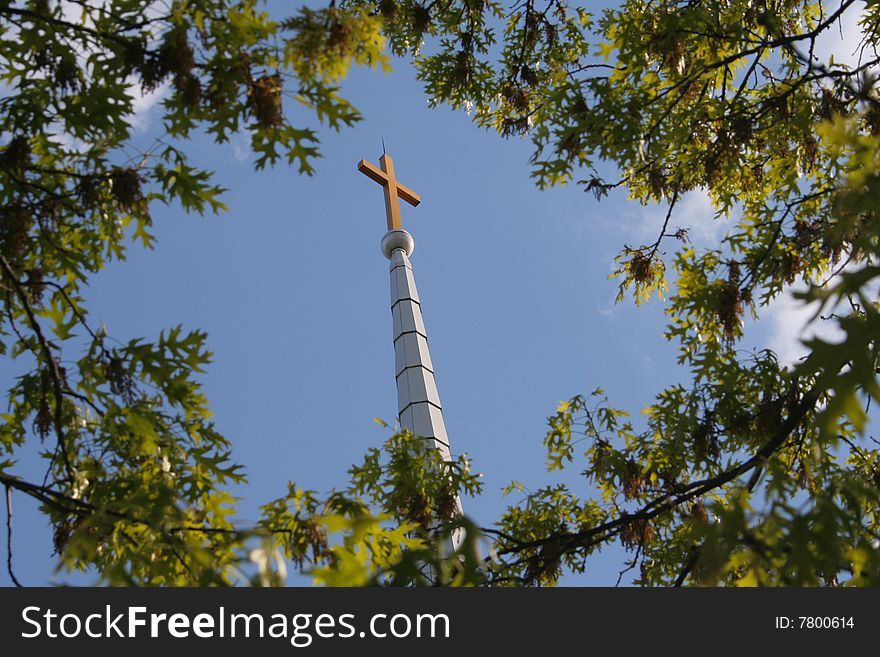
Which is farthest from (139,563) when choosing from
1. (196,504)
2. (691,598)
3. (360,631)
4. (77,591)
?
(691,598)

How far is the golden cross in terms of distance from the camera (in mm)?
17547

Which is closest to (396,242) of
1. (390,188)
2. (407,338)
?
(390,188)

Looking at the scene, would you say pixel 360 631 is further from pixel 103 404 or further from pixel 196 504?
pixel 103 404

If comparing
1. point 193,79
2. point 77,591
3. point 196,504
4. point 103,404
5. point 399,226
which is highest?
point 399,226

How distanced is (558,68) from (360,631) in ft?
24.1

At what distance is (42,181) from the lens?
6.16m

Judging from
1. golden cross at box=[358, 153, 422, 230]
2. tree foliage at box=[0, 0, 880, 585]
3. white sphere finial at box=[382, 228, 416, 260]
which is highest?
golden cross at box=[358, 153, 422, 230]

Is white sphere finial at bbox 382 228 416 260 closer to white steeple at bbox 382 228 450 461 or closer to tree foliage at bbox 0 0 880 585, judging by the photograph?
white steeple at bbox 382 228 450 461

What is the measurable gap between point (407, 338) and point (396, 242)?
2.67 metres

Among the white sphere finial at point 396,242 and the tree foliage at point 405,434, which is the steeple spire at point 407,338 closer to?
the white sphere finial at point 396,242

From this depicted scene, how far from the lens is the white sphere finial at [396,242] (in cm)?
1670

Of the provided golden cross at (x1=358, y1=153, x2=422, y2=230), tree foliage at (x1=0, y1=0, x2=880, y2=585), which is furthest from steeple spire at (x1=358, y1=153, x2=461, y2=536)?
tree foliage at (x1=0, y1=0, x2=880, y2=585)

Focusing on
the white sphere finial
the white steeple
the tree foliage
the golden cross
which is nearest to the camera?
the tree foliage

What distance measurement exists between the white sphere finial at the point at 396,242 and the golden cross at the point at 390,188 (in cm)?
52
